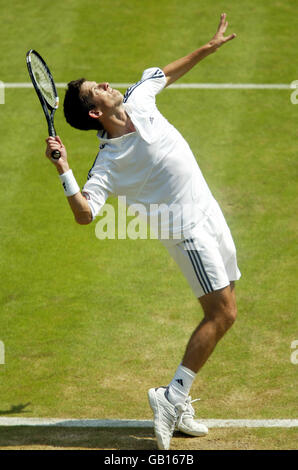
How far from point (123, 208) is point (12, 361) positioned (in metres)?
2.76

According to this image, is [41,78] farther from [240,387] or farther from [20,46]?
[20,46]

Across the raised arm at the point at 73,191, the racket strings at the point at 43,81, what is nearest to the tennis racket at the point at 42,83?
the racket strings at the point at 43,81

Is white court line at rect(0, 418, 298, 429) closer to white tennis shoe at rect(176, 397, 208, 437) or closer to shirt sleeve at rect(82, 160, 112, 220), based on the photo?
white tennis shoe at rect(176, 397, 208, 437)

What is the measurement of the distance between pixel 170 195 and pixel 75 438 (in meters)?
1.84

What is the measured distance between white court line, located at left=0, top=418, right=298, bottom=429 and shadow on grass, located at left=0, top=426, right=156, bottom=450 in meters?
0.08

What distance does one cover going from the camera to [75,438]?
590cm

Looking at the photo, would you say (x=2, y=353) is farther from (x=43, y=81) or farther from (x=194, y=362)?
(x=43, y=81)

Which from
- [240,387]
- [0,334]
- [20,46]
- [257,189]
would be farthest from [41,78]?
[20,46]

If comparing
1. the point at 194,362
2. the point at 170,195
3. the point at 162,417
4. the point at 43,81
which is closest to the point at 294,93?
the point at 43,81

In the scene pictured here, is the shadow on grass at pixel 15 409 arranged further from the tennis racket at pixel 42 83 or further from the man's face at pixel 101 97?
the man's face at pixel 101 97

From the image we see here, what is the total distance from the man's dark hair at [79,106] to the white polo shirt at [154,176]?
13 cm

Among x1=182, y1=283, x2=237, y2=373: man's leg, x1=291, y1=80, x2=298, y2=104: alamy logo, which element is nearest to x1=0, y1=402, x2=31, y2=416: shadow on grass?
x1=182, y1=283, x2=237, y2=373: man's leg

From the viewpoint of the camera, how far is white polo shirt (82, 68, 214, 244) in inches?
229
